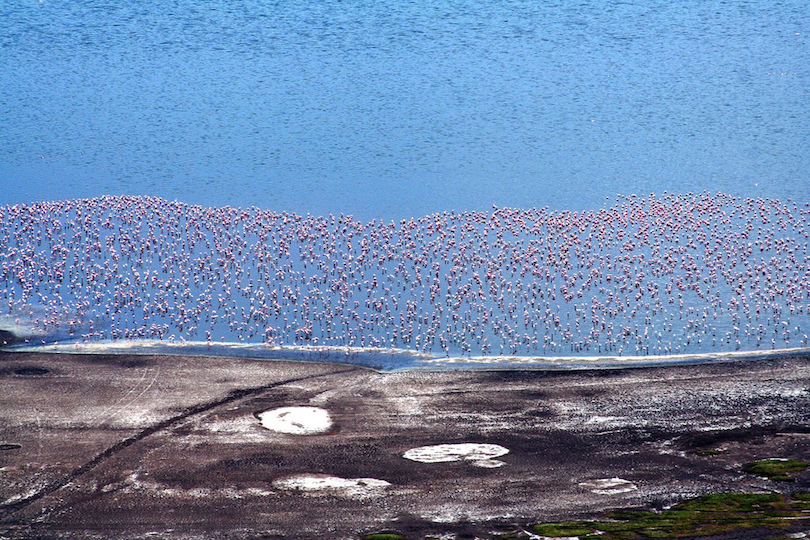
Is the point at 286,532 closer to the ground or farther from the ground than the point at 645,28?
closer to the ground

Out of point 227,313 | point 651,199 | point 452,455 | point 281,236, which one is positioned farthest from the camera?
point 651,199

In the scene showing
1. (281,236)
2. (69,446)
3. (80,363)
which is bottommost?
(69,446)

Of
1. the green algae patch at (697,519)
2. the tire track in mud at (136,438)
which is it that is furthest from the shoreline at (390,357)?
the green algae patch at (697,519)

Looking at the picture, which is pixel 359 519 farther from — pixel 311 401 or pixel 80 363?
pixel 80 363

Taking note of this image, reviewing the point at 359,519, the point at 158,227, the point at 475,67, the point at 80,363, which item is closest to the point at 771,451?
the point at 359,519

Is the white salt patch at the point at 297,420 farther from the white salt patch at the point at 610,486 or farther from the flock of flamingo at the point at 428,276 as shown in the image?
the white salt patch at the point at 610,486

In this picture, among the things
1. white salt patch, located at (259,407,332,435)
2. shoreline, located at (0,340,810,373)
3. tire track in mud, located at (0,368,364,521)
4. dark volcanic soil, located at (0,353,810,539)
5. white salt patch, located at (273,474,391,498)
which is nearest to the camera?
dark volcanic soil, located at (0,353,810,539)

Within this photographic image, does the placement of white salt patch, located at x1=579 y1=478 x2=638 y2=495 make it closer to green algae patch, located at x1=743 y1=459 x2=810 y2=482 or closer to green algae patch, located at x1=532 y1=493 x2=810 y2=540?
green algae patch, located at x1=532 y1=493 x2=810 y2=540

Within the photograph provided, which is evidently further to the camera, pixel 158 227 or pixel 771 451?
pixel 158 227

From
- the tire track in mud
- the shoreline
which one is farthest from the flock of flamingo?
the tire track in mud
